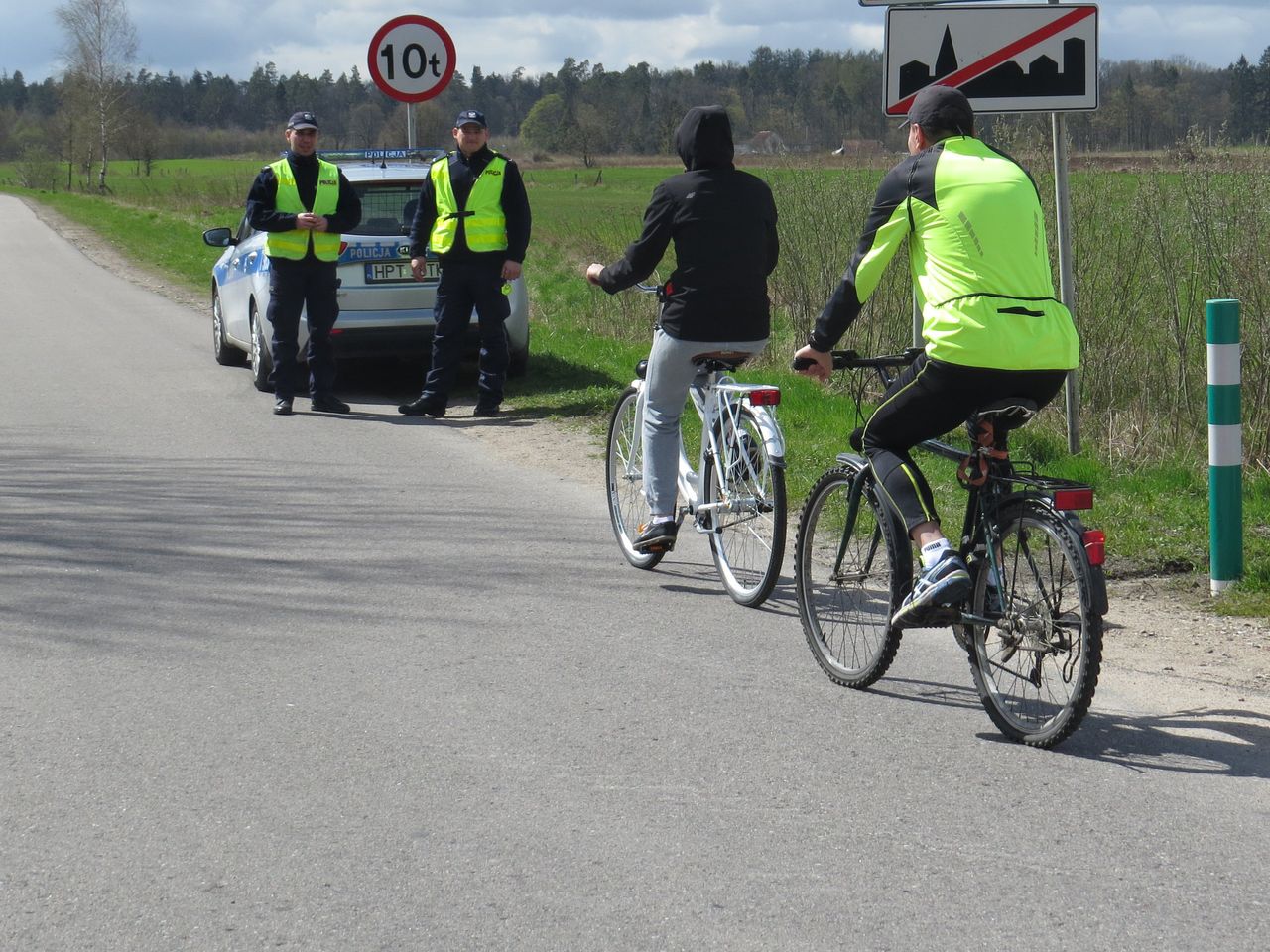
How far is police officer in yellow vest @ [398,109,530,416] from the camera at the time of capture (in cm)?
1115

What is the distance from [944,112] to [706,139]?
173cm

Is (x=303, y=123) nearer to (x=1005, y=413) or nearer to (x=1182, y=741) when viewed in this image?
(x=1005, y=413)

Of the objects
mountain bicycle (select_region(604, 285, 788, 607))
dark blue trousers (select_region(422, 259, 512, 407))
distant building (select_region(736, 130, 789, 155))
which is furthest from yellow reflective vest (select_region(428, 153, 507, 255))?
mountain bicycle (select_region(604, 285, 788, 607))

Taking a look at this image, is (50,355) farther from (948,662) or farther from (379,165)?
(948,662)

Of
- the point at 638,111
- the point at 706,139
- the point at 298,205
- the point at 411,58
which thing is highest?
the point at 638,111

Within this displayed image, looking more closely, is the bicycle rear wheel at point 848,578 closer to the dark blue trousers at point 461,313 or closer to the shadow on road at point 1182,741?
the shadow on road at point 1182,741

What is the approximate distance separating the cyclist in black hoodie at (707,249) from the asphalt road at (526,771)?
1.10 m

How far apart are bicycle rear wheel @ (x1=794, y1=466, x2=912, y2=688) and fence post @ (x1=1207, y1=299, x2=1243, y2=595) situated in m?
1.77

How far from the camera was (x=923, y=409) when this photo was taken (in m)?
4.90

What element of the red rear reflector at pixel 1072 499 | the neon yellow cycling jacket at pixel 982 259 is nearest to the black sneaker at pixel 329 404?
the neon yellow cycling jacket at pixel 982 259

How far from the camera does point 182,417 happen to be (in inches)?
455

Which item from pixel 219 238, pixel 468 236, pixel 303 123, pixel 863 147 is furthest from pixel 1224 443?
pixel 219 238

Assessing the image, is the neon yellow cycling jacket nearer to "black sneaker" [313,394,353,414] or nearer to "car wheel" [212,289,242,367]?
"black sneaker" [313,394,353,414]

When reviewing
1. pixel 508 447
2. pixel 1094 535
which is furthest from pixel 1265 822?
pixel 508 447
